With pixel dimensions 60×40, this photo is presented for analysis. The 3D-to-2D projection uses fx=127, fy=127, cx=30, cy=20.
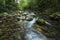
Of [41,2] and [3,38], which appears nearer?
[3,38]

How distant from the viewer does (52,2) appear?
1845 cm

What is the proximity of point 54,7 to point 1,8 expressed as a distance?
23.0ft

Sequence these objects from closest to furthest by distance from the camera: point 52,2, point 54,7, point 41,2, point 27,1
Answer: point 54,7, point 52,2, point 41,2, point 27,1

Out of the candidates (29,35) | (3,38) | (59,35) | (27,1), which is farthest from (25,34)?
(27,1)

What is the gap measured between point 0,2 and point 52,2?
7.48 metres

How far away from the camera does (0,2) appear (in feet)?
51.4

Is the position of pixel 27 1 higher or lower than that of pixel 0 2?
lower

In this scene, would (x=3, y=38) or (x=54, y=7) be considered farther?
(x=54, y=7)

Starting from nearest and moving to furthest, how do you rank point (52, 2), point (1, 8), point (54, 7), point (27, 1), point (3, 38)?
1. point (3, 38)
2. point (1, 8)
3. point (54, 7)
4. point (52, 2)
5. point (27, 1)

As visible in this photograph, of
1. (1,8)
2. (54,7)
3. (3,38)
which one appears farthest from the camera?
(54,7)

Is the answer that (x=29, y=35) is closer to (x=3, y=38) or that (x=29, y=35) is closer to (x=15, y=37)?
(x=15, y=37)

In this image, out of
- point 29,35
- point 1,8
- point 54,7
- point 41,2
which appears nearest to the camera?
point 29,35

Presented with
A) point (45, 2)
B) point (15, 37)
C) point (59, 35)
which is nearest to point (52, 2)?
point (45, 2)

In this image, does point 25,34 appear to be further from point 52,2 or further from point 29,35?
point 52,2
